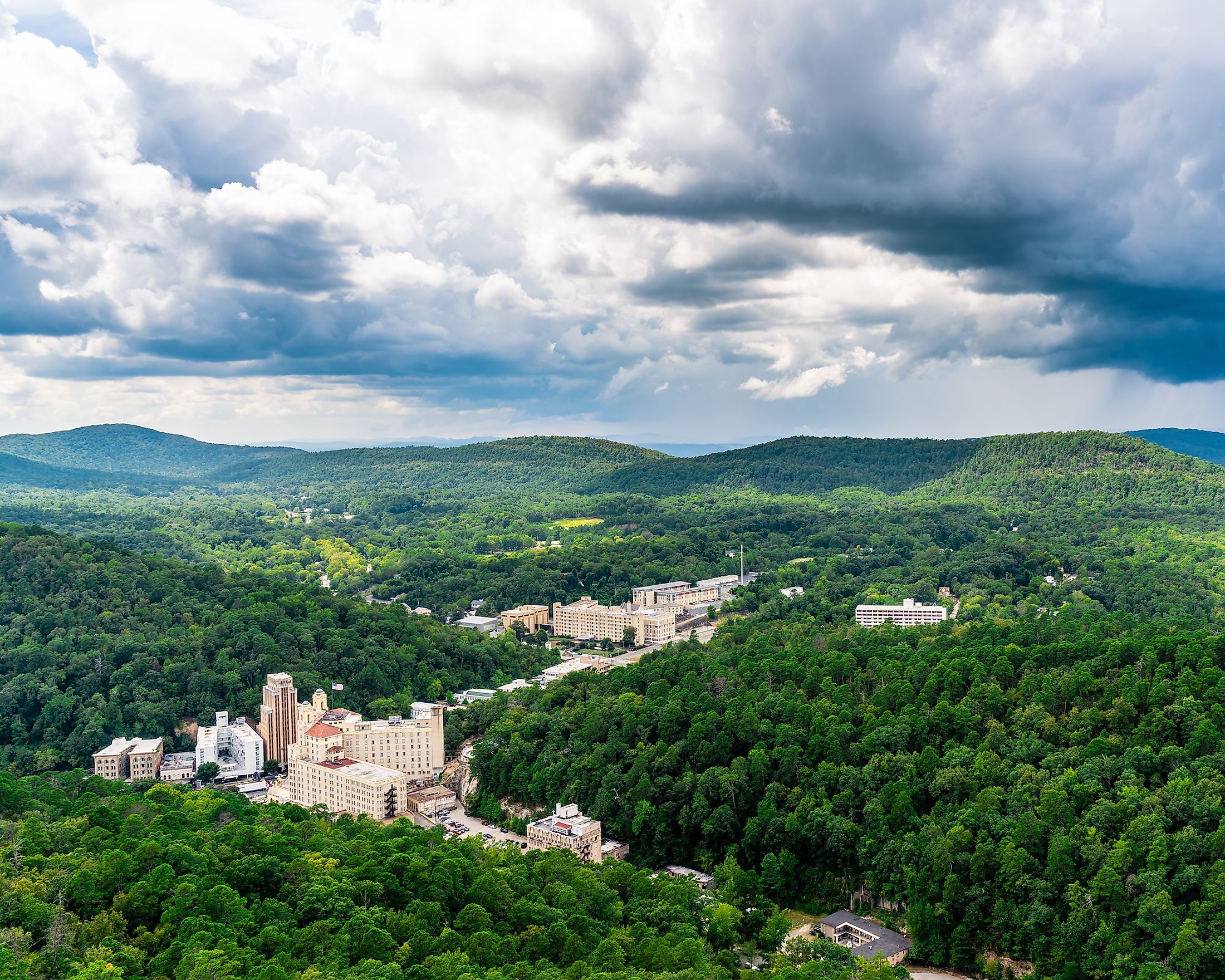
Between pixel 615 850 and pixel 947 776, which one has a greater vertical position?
pixel 947 776

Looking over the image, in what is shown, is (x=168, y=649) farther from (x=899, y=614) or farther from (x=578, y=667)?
(x=899, y=614)

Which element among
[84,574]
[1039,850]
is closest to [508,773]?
[1039,850]

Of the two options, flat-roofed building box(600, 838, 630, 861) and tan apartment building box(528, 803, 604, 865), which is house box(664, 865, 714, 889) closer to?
flat-roofed building box(600, 838, 630, 861)

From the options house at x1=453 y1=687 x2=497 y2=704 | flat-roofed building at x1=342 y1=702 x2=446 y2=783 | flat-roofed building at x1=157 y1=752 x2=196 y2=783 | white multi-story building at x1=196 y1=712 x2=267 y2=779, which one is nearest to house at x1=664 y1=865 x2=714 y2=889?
flat-roofed building at x1=342 y1=702 x2=446 y2=783

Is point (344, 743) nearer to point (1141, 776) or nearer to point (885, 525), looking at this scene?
point (1141, 776)

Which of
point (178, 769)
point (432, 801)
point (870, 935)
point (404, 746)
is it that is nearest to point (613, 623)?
point (404, 746)
